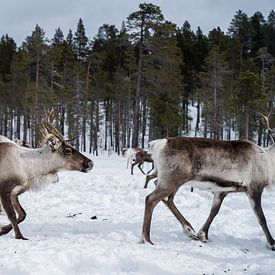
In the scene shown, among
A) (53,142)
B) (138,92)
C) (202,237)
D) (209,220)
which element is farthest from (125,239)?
(138,92)

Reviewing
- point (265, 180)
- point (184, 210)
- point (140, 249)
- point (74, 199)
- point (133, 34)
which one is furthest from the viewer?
point (133, 34)

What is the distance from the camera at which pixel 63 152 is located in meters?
6.94

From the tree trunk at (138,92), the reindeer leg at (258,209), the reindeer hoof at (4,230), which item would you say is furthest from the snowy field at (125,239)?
the tree trunk at (138,92)

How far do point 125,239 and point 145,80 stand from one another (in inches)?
796

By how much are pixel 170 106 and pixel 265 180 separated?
26.1 m

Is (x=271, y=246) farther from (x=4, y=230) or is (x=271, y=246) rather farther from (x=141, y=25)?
(x=141, y=25)

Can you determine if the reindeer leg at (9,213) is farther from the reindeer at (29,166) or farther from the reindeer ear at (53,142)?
the reindeer ear at (53,142)

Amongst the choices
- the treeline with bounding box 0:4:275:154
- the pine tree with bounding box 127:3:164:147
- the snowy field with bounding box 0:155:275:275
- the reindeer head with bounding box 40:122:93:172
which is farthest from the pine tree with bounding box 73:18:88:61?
the reindeer head with bounding box 40:122:93:172

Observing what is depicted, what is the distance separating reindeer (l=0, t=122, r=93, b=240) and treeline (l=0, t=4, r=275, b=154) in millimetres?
16878

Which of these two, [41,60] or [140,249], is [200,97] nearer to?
[41,60]

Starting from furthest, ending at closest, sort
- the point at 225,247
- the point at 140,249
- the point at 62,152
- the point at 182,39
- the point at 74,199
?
the point at 182,39 < the point at 74,199 < the point at 62,152 < the point at 225,247 < the point at 140,249

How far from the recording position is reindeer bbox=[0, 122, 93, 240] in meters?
6.16

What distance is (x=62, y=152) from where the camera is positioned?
6.93 metres

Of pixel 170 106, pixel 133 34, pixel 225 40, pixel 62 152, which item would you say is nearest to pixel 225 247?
pixel 62 152
